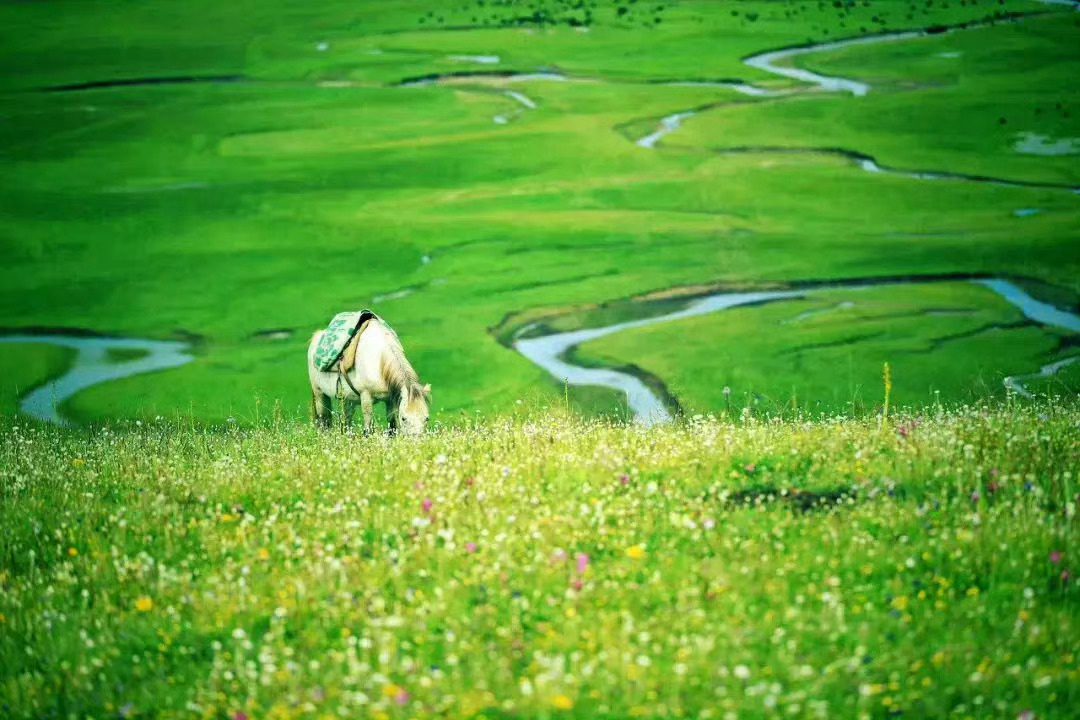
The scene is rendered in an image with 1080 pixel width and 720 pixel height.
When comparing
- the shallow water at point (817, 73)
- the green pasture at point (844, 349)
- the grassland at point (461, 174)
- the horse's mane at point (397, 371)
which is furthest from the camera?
the shallow water at point (817, 73)

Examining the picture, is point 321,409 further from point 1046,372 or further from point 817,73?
point 817,73

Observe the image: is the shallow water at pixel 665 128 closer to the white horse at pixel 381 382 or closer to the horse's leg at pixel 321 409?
the horse's leg at pixel 321 409

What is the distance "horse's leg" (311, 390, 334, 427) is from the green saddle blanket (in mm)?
1497

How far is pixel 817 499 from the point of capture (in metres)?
11.7

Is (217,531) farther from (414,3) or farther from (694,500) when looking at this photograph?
(414,3)

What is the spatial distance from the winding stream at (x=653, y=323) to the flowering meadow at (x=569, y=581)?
13761 mm

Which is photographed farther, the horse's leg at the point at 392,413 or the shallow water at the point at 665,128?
the shallow water at the point at 665,128

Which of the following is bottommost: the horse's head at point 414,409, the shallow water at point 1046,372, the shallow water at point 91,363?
the shallow water at point 1046,372

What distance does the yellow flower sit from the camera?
788cm

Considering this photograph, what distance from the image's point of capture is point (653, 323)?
1389 inches

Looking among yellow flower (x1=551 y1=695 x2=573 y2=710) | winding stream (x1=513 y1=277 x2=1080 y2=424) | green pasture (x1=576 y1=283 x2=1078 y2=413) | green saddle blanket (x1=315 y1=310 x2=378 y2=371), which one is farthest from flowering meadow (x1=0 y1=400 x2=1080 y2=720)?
green pasture (x1=576 y1=283 x2=1078 y2=413)

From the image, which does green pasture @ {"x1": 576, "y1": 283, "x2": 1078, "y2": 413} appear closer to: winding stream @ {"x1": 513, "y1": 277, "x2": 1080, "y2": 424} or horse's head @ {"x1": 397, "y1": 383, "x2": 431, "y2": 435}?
winding stream @ {"x1": 513, "y1": 277, "x2": 1080, "y2": 424}

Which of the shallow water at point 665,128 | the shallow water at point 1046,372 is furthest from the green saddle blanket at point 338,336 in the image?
the shallow water at point 665,128

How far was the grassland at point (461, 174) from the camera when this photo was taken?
3828 cm
